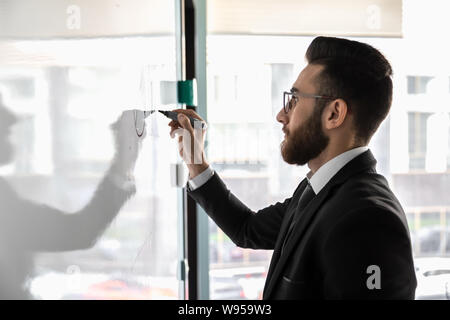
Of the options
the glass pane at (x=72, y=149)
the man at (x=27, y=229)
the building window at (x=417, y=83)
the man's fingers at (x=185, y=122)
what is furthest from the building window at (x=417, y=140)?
the man at (x=27, y=229)

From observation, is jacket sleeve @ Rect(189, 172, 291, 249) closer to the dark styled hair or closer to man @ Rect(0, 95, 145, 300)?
the dark styled hair

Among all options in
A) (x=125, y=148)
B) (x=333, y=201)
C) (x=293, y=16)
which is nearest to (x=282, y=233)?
(x=333, y=201)

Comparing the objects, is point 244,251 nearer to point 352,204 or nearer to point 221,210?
point 221,210

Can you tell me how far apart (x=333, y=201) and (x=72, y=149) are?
0.55m

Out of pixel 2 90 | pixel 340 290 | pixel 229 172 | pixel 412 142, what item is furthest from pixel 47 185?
pixel 412 142

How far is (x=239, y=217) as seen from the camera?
1.23m

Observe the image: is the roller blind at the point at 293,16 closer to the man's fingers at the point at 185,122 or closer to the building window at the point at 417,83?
the building window at the point at 417,83

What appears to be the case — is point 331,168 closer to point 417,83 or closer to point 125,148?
point 125,148

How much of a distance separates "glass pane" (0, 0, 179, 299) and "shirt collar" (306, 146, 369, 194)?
370 mm

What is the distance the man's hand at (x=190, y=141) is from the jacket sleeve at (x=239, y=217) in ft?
0.16

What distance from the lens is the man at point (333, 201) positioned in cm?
76

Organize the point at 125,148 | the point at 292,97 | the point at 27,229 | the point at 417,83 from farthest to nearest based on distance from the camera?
1. the point at 417,83
2. the point at 292,97
3. the point at 125,148
4. the point at 27,229

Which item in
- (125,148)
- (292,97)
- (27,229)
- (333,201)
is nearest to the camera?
(27,229)

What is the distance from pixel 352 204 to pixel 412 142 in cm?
108
